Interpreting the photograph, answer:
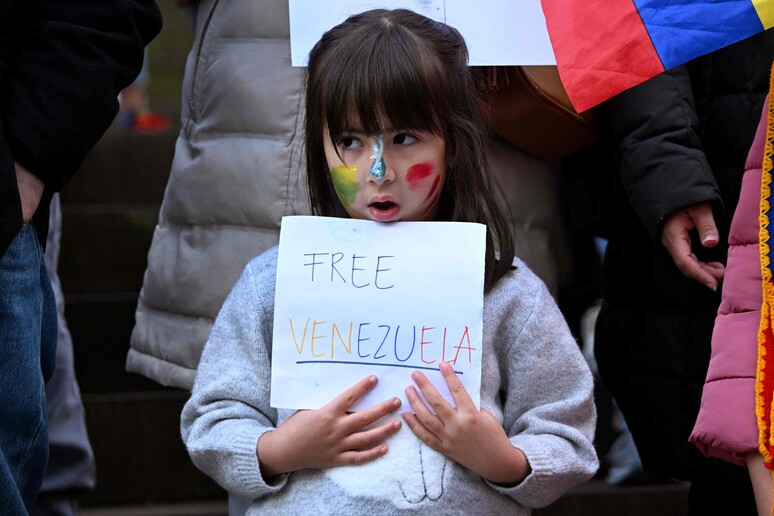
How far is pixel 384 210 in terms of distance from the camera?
2.04m

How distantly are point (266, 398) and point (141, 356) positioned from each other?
66 centimetres

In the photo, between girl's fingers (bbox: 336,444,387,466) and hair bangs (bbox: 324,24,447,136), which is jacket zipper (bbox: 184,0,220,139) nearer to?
hair bangs (bbox: 324,24,447,136)

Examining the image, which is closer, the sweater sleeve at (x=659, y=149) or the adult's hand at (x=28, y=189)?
the adult's hand at (x=28, y=189)

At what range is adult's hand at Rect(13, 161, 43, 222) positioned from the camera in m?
1.98

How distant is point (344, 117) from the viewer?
6.63 feet

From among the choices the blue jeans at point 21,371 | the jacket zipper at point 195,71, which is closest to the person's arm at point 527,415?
the blue jeans at point 21,371

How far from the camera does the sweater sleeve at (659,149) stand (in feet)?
7.61

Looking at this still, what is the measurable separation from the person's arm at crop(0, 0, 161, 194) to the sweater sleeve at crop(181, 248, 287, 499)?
38 cm

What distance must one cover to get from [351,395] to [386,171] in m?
0.38

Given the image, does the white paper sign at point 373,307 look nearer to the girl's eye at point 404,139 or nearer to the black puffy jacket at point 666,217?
the girl's eye at point 404,139

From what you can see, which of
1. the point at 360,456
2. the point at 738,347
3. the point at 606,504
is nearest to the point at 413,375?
the point at 360,456

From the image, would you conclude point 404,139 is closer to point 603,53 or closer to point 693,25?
point 603,53

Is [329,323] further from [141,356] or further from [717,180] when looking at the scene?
[717,180]

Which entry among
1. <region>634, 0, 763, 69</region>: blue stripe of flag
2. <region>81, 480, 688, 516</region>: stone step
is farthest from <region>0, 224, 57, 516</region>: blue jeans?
<region>81, 480, 688, 516</region>: stone step
